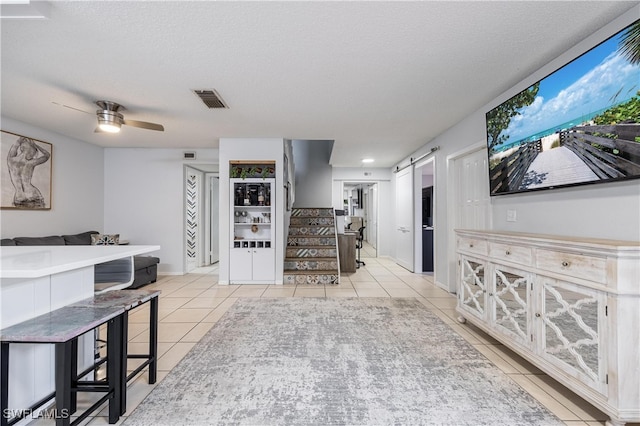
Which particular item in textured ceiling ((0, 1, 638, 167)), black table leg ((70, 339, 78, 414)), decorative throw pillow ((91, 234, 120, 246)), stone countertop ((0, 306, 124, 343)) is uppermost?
textured ceiling ((0, 1, 638, 167))

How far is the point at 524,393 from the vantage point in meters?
1.92

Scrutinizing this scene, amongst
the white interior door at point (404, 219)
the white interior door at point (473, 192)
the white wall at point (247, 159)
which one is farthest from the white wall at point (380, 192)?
the white interior door at point (473, 192)

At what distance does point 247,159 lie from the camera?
5.04 meters

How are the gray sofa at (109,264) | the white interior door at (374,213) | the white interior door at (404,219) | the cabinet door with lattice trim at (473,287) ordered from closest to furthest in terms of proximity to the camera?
the gray sofa at (109,264) < the cabinet door with lattice trim at (473,287) < the white interior door at (404,219) < the white interior door at (374,213)

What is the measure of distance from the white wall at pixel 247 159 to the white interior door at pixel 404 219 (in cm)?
289

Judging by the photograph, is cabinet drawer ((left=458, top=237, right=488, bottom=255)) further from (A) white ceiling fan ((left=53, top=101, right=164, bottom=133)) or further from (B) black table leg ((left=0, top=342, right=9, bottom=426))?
(A) white ceiling fan ((left=53, top=101, right=164, bottom=133))

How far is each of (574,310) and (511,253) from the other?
2.08ft

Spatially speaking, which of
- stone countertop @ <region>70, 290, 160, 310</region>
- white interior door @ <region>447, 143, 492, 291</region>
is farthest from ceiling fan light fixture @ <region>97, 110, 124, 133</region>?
white interior door @ <region>447, 143, 492, 291</region>

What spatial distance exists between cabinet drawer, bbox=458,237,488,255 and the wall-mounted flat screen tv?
24.3 inches

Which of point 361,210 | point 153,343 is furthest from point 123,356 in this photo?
point 361,210

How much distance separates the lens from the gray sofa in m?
2.60

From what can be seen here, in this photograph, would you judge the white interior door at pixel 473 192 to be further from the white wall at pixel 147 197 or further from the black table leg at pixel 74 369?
the white wall at pixel 147 197

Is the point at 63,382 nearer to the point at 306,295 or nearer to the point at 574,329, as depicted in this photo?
the point at 574,329

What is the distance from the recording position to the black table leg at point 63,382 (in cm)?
127
